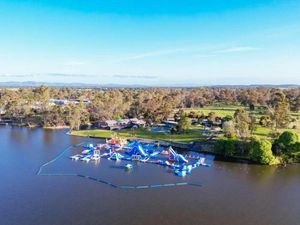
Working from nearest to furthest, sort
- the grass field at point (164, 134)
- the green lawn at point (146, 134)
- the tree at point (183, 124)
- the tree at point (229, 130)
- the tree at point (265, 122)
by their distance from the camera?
the tree at point (229, 130) < the grass field at point (164, 134) < the green lawn at point (146, 134) < the tree at point (183, 124) < the tree at point (265, 122)

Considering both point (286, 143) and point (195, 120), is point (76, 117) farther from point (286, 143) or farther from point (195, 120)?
point (286, 143)

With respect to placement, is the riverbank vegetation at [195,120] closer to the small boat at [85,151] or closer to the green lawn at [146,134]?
the green lawn at [146,134]

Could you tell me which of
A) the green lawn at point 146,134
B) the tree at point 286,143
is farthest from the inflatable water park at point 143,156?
the tree at point 286,143

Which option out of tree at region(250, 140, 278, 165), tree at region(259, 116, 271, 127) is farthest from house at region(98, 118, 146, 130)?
tree at region(250, 140, 278, 165)

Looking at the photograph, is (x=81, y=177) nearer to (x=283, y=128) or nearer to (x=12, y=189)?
(x=12, y=189)

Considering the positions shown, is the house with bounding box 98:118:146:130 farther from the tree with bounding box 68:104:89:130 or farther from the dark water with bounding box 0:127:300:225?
the dark water with bounding box 0:127:300:225

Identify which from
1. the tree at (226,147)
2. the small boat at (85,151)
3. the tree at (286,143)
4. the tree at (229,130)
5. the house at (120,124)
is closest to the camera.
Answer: the tree at (286,143)

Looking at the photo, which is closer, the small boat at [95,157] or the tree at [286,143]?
the tree at [286,143]
